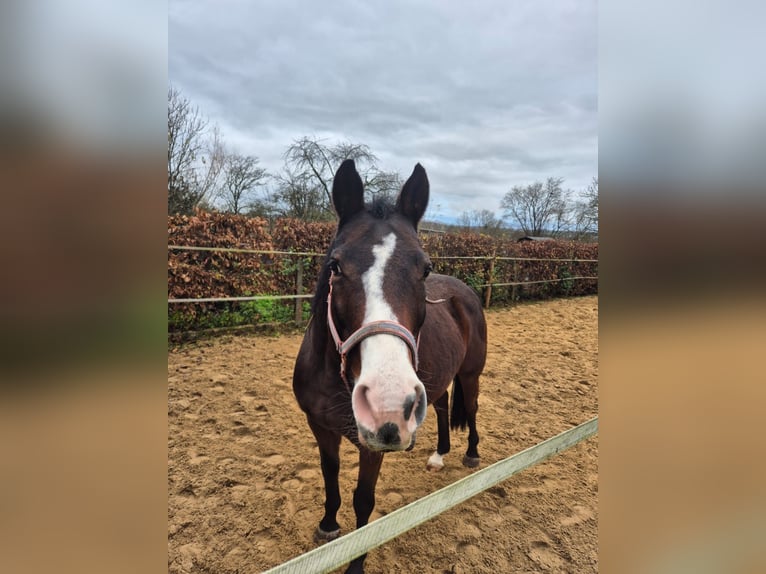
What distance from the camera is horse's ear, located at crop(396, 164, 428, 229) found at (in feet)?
7.43

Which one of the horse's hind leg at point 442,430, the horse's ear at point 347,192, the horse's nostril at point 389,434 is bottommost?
the horse's hind leg at point 442,430

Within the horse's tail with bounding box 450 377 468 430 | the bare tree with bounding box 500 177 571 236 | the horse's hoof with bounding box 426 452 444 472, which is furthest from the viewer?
the bare tree with bounding box 500 177 571 236

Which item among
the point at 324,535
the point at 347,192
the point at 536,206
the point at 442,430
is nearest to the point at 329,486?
the point at 324,535

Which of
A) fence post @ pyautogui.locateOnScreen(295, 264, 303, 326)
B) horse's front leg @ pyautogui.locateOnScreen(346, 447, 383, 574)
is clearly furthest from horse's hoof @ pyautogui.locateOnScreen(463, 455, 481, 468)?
fence post @ pyautogui.locateOnScreen(295, 264, 303, 326)

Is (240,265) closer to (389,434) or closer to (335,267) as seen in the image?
(335,267)

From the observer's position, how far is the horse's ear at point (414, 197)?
2264 millimetres

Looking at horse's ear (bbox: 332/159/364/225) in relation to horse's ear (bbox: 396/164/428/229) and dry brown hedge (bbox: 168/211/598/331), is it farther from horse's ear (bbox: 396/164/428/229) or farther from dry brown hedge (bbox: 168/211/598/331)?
dry brown hedge (bbox: 168/211/598/331)

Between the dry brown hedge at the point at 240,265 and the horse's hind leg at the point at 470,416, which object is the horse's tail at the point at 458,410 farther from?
the dry brown hedge at the point at 240,265

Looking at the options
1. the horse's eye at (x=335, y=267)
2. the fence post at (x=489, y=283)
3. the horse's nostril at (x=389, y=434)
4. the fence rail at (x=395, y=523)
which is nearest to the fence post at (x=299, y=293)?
Result: the fence post at (x=489, y=283)

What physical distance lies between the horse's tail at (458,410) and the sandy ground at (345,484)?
0.34 m
